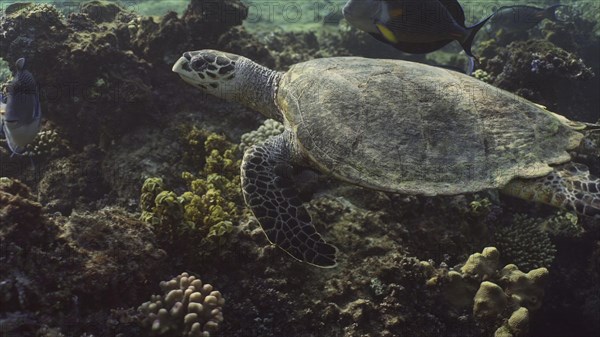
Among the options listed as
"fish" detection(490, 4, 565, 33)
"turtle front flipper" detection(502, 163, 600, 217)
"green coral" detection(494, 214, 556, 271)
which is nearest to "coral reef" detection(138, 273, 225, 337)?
"turtle front flipper" detection(502, 163, 600, 217)

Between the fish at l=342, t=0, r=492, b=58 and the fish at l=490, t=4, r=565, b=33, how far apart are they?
15.5 feet

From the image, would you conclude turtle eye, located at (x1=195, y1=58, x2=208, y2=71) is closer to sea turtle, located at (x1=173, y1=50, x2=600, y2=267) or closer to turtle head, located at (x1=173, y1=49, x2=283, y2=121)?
turtle head, located at (x1=173, y1=49, x2=283, y2=121)

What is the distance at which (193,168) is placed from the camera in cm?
436

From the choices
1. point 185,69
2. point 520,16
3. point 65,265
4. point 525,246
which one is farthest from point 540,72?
point 65,265

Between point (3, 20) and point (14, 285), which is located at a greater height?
point (3, 20)

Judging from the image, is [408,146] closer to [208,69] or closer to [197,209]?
[197,209]

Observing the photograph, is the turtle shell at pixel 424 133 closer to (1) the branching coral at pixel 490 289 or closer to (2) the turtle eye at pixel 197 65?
(1) the branching coral at pixel 490 289

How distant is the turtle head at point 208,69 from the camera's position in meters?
4.29

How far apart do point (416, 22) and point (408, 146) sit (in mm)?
1562

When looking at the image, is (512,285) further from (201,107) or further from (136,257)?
(201,107)

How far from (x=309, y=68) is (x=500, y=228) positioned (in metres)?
2.94

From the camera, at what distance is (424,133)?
10.2 feet

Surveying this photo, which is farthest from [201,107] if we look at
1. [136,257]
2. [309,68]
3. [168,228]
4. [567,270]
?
[567,270]

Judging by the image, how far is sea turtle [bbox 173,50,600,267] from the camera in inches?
116
